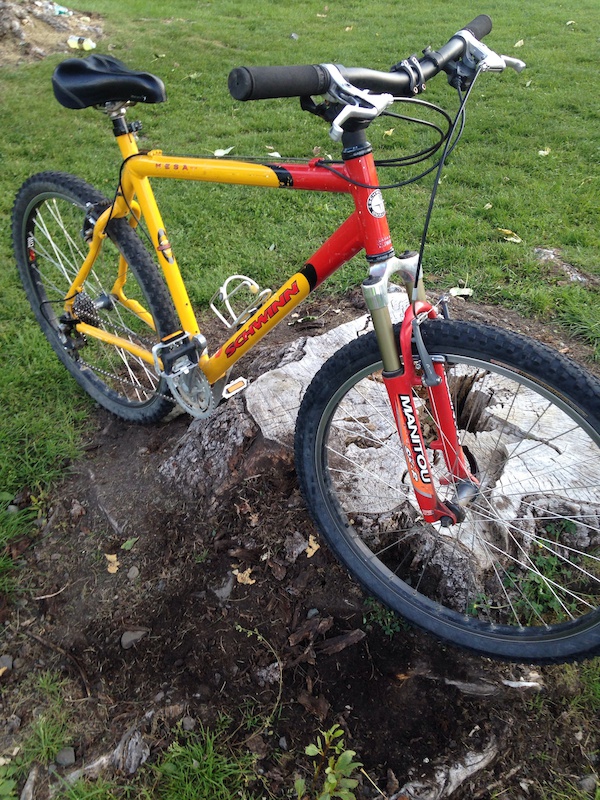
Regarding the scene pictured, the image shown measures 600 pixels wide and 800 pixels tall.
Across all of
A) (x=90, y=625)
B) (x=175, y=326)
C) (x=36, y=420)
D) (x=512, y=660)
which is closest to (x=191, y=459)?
(x=175, y=326)

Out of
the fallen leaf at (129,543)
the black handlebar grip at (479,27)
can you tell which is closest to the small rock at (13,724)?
the fallen leaf at (129,543)

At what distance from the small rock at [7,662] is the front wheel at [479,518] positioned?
4.22 ft

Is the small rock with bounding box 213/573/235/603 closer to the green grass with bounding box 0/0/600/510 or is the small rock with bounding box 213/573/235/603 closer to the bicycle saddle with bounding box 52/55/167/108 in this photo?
the green grass with bounding box 0/0/600/510

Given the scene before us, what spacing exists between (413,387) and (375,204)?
559 millimetres

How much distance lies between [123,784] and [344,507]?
1.21 m

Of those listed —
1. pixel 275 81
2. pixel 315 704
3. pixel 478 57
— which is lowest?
pixel 315 704

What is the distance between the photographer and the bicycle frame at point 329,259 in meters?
1.72

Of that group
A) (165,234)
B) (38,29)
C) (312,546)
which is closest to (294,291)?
(165,234)

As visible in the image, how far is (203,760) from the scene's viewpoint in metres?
1.88

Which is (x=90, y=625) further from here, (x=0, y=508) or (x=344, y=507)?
(x=344, y=507)

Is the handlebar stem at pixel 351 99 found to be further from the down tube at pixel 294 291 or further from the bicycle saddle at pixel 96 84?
the bicycle saddle at pixel 96 84

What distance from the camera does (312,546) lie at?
93.4 inches

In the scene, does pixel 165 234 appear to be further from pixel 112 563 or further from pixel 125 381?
pixel 112 563

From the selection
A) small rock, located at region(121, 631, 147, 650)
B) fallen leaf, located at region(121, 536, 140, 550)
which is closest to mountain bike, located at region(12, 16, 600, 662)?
fallen leaf, located at region(121, 536, 140, 550)
